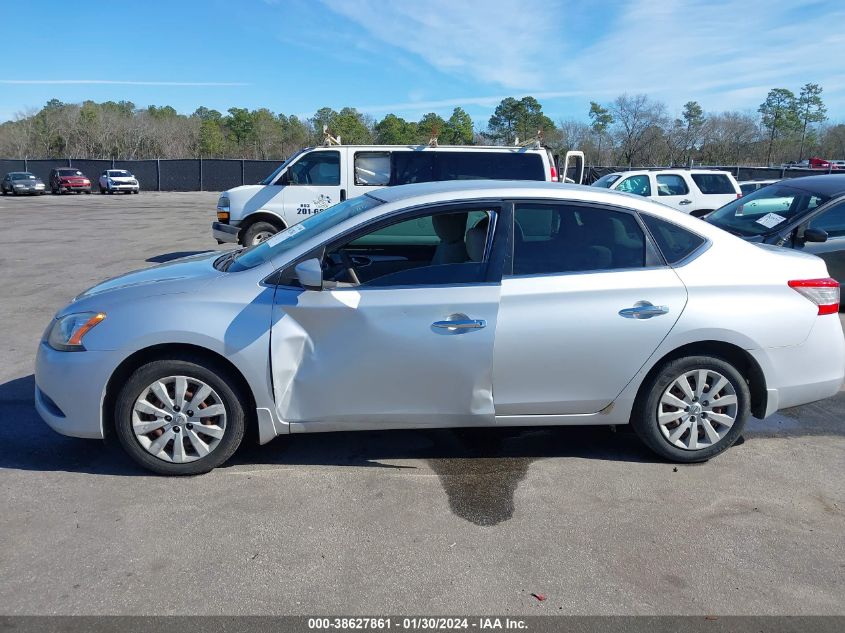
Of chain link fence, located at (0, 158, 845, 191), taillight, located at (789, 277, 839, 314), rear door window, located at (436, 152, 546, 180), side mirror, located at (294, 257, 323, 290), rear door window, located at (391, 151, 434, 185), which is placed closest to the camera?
side mirror, located at (294, 257, 323, 290)

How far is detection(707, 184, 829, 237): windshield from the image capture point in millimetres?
8859

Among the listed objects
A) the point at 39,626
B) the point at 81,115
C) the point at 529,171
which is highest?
the point at 81,115

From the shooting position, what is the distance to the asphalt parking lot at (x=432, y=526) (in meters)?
3.19

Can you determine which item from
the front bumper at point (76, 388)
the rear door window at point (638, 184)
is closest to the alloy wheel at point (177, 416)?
the front bumper at point (76, 388)

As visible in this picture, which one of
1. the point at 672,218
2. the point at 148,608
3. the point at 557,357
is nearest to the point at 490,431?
the point at 557,357

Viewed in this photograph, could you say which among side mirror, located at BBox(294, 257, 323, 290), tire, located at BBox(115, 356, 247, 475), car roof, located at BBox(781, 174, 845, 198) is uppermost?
car roof, located at BBox(781, 174, 845, 198)

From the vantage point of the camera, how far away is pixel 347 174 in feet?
39.9

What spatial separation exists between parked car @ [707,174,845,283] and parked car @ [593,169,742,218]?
773 centimetres

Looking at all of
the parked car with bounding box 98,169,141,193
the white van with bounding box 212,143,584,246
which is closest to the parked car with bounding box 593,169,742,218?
the white van with bounding box 212,143,584,246

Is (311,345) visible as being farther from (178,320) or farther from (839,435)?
(839,435)

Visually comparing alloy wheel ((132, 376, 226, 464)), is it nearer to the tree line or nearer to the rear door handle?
the rear door handle

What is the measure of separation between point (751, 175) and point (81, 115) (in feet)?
217

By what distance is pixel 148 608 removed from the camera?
3078 mm

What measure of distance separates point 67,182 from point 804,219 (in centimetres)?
4248
